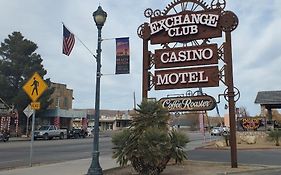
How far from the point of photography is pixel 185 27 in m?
Answer: 19.1

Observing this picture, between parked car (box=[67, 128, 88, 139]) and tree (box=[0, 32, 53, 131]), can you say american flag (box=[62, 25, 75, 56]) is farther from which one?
parked car (box=[67, 128, 88, 139])

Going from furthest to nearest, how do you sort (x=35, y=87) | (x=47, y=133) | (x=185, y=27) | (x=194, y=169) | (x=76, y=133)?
(x=76, y=133) < (x=47, y=133) < (x=185, y=27) < (x=35, y=87) < (x=194, y=169)

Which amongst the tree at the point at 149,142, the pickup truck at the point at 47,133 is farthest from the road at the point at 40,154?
the pickup truck at the point at 47,133

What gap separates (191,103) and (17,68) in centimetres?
4205

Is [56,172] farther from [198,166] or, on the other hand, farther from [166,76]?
[166,76]

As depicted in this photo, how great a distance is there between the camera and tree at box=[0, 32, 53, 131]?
54438 mm

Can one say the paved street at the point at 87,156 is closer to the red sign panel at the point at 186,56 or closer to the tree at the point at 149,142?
the tree at the point at 149,142

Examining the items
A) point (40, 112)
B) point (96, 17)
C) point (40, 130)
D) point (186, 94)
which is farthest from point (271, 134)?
point (40, 112)

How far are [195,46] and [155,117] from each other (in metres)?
5.91

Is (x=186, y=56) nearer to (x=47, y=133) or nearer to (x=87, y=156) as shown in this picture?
(x=87, y=156)

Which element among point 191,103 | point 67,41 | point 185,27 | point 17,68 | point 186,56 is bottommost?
point 191,103

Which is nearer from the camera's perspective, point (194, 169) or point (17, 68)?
point (194, 169)

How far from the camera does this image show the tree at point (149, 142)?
1301cm

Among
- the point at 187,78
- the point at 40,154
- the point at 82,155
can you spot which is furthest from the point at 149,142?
the point at 40,154
